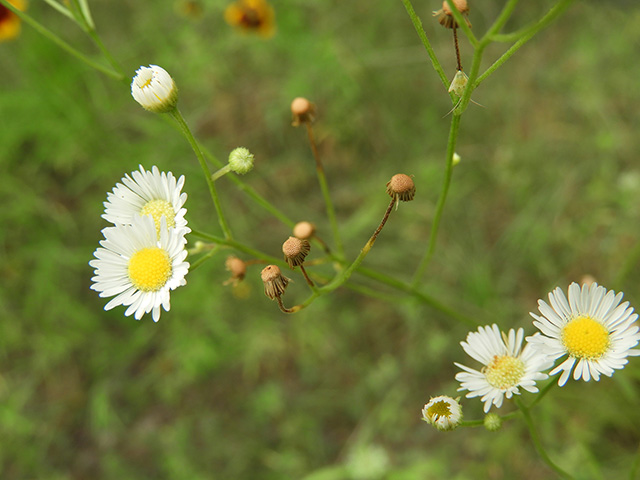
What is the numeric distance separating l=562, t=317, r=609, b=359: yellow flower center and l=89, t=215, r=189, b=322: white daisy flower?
1243 millimetres

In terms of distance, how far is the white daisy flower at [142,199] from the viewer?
1768 millimetres

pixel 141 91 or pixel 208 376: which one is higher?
pixel 208 376

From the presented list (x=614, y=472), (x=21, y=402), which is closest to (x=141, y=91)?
(x=614, y=472)

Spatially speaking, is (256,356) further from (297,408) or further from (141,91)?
(141,91)

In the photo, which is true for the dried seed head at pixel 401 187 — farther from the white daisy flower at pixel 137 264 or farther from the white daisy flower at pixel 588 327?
the white daisy flower at pixel 137 264

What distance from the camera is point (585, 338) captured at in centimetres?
164

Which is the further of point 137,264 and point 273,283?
point 137,264

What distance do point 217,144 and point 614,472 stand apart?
3262 millimetres

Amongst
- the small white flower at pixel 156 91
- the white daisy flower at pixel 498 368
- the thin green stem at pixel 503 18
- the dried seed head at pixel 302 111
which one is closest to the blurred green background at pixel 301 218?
the white daisy flower at pixel 498 368

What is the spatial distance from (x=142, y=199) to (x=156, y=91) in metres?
0.40

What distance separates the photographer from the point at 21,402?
3781mm

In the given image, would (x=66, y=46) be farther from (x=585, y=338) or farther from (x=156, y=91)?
(x=585, y=338)

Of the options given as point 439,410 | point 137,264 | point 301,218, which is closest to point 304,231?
point 137,264

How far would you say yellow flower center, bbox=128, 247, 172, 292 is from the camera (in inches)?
67.2
